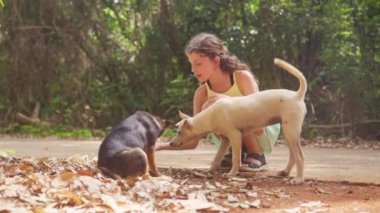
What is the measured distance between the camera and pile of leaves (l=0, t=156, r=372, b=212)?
321 cm

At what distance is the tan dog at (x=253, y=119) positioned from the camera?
14.5 feet

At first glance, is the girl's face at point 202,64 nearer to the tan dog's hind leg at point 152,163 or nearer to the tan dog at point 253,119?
the tan dog at point 253,119

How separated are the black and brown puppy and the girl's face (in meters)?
0.62

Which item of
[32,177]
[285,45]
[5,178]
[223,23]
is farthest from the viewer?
[223,23]

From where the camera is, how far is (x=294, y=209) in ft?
11.4

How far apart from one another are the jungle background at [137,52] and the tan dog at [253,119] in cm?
603

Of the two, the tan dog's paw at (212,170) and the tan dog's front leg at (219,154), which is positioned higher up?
the tan dog's front leg at (219,154)

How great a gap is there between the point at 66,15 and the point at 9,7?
49.7 inches

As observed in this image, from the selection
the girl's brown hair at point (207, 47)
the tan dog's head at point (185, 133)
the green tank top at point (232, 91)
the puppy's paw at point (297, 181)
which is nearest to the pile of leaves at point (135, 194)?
the puppy's paw at point (297, 181)

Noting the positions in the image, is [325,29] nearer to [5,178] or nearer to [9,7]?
[9,7]

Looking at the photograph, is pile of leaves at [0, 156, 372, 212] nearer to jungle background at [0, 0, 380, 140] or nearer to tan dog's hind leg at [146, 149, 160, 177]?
tan dog's hind leg at [146, 149, 160, 177]

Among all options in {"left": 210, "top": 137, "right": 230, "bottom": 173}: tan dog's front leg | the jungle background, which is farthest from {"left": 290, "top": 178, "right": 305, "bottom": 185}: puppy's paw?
the jungle background

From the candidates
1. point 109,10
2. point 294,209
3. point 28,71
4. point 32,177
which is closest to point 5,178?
point 32,177

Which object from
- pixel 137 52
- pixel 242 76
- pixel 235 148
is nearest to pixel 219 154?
pixel 235 148
